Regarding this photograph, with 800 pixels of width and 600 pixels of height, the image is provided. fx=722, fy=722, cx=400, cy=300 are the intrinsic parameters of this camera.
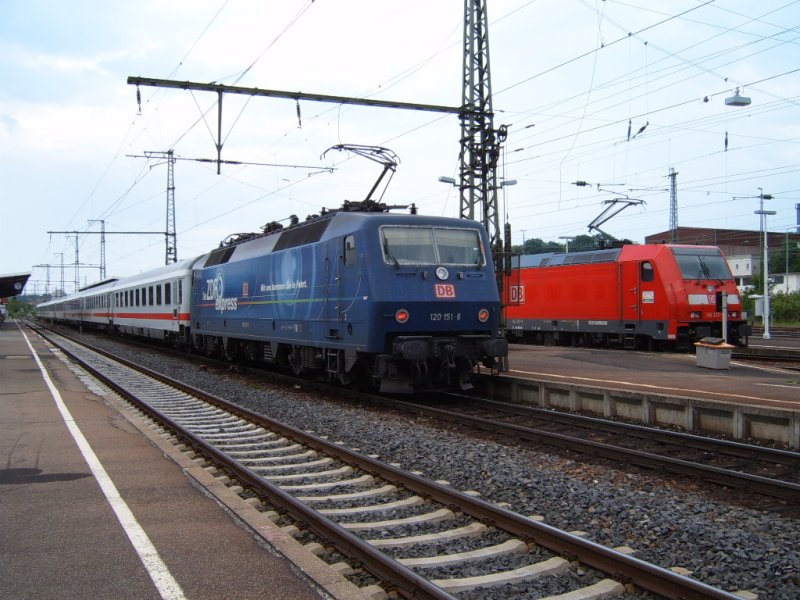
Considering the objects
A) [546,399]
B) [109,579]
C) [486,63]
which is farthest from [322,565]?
[486,63]

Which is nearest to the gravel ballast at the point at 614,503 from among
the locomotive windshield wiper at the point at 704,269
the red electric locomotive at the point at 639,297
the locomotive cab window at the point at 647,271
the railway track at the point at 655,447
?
the railway track at the point at 655,447

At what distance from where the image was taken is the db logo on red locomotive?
12375mm

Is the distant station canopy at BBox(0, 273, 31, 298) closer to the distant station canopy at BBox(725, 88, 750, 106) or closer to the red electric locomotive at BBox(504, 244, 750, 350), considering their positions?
the red electric locomotive at BBox(504, 244, 750, 350)

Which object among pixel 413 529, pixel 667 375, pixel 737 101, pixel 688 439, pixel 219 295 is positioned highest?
pixel 737 101

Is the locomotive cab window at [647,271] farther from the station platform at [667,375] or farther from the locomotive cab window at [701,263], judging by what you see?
the station platform at [667,375]

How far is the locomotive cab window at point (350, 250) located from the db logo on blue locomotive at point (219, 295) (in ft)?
22.7

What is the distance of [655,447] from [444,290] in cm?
472

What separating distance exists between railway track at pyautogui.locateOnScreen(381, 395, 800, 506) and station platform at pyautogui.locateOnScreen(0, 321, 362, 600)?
14.0 ft

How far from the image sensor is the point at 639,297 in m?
20.9

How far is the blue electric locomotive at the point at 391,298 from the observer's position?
12055 millimetres

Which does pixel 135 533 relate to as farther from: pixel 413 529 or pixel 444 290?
pixel 444 290

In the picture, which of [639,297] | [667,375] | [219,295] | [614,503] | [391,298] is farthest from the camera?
[639,297]

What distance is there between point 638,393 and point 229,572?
776 cm

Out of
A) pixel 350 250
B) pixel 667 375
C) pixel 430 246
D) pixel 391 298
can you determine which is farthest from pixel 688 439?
pixel 350 250
